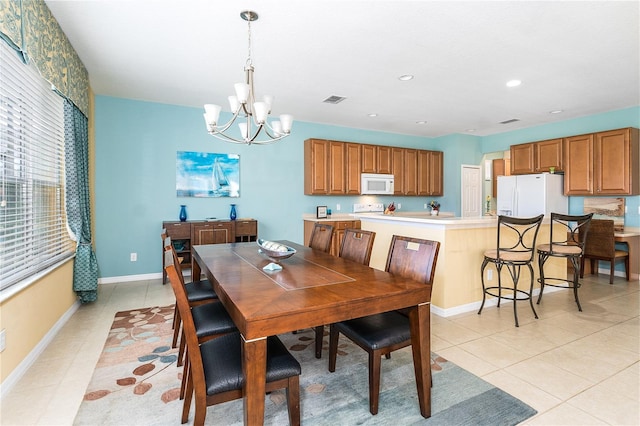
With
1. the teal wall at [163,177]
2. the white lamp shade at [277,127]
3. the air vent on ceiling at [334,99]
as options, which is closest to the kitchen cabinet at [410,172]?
the teal wall at [163,177]

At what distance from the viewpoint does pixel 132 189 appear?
464cm

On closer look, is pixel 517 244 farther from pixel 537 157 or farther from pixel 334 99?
pixel 537 157

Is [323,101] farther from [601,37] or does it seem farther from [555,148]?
[555,148]

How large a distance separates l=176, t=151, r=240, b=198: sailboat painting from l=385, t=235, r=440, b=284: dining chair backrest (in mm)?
3613

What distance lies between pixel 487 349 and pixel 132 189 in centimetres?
470

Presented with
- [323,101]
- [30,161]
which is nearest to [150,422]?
[30,161]

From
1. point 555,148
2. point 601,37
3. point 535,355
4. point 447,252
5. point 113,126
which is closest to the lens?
point 535,355

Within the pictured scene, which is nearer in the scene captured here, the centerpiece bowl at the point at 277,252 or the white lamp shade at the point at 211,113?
the centerpiece bowl at the point at 277,252

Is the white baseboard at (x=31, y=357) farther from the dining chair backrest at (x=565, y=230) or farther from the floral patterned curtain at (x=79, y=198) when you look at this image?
the dining chair backrest at (x=565, y=230)

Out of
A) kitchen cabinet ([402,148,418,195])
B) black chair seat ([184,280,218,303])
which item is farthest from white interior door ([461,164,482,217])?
black chair seat ([184,280,218,303])

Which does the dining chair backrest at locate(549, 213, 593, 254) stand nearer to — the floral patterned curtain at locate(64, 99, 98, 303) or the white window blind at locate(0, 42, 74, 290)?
the white window blind at locate(0, 42, 74, 290)

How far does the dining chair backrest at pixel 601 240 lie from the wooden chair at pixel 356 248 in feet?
13.7

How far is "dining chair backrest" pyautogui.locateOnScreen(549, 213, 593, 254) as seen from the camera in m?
3.47

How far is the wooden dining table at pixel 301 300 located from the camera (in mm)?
1298
